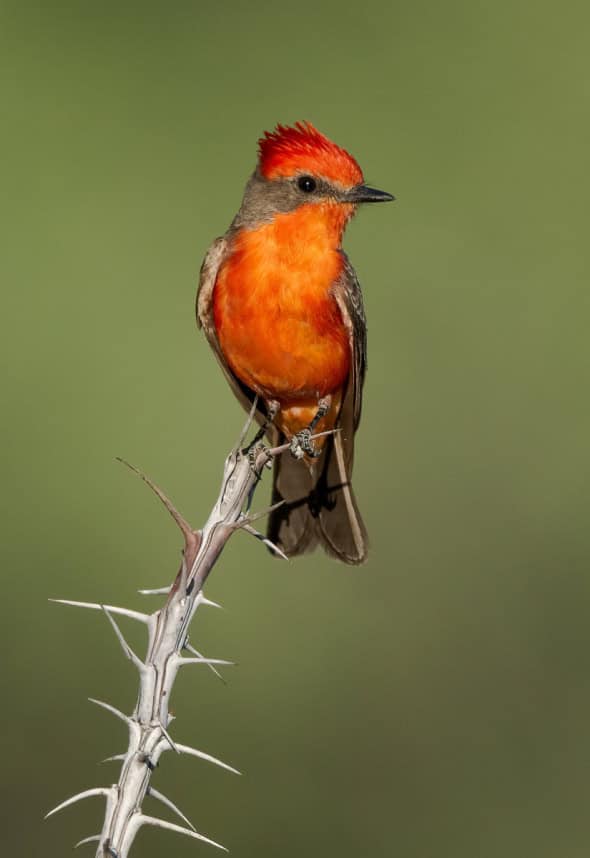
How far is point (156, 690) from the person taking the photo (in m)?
2.41

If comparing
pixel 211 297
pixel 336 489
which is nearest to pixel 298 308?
pixel 211 297

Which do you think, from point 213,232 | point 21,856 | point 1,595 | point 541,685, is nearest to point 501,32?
point 213,232

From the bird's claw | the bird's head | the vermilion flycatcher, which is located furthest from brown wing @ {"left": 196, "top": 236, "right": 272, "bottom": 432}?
the bird's claw

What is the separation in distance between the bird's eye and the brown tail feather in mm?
871

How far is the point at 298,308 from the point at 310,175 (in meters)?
0.49

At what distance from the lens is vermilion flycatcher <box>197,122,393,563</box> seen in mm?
4715

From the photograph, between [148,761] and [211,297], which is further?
[211,297]

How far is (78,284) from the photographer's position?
620 cm

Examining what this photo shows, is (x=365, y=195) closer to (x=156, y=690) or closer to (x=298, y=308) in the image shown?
(x=298, y=308)

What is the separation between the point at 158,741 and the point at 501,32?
604 centimetres

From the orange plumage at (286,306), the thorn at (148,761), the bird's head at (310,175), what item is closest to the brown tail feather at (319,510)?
the orange plumage at (286,306)

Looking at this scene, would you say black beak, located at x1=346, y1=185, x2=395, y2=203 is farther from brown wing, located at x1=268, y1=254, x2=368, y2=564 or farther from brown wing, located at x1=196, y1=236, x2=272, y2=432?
brown wing, located at x1=196, y1=236, x2=272, y2=432

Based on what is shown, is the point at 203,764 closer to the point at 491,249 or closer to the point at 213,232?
the point at 213,232

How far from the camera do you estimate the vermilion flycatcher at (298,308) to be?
186 inches
